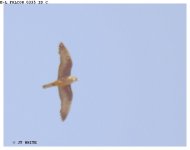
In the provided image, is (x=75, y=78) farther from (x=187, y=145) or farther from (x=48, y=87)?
(x=187, y=145)

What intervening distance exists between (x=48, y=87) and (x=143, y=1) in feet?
10.3

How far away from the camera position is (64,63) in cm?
1691

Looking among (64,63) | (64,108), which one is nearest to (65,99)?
(64,108)

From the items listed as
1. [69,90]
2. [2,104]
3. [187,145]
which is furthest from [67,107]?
[187,145]

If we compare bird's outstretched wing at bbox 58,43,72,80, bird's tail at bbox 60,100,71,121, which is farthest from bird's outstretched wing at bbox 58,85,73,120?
bird's outstretched wing at bbox 58,43,72,80

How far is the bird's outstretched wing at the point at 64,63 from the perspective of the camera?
16859mm

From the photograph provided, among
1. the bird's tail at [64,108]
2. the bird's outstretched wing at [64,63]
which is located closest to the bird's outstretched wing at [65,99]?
the bird's tail at [64,108]

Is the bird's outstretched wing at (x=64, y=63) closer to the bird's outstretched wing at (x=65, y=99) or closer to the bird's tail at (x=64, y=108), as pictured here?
the bird's outstretched wing at (x=65, y=99)

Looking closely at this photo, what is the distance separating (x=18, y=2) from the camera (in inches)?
668

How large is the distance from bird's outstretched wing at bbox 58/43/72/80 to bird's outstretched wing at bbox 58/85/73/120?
503 mm

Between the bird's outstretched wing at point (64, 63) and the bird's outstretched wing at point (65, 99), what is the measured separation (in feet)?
1.65

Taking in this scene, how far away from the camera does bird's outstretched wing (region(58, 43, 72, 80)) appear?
1686 cm

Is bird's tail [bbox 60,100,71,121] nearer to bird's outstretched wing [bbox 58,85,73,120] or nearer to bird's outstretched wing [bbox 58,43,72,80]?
bird's outstretched wing [bbox 58,85,73,120]

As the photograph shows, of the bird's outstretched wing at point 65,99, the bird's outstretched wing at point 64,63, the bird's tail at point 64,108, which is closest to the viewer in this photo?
the bird's outstretched wing at point 64,63
